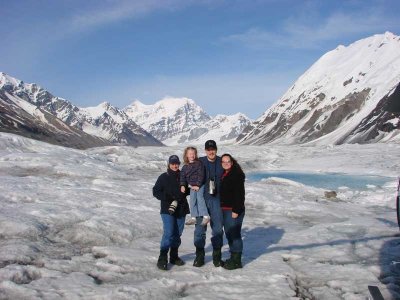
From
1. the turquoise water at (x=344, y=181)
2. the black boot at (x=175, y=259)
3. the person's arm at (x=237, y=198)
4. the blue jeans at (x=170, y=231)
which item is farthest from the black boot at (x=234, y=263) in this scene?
the turquoise water at (x=344, y=181)

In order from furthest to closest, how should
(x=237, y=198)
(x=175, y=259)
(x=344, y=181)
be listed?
(x=344, y=181), (x=175, y=259), (x=237, y=198)

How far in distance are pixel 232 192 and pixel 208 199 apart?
0.52m

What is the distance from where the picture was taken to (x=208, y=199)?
30.5 feet

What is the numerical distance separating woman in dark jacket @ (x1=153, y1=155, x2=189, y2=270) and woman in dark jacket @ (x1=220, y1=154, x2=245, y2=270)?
921 mm

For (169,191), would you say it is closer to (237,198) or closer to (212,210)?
(212,210)

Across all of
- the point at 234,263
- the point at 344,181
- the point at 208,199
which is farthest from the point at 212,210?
the point at 344,181

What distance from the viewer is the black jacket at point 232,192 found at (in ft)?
30.1

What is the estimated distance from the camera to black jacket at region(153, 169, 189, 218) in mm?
9328

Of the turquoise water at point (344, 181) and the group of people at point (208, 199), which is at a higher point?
the turquoise water at point (344, 181)

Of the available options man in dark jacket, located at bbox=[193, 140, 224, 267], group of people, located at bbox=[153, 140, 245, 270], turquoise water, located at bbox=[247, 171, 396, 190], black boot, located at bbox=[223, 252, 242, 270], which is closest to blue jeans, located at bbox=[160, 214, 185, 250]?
group of people, located at bbox=[153, 140, 245, 270]

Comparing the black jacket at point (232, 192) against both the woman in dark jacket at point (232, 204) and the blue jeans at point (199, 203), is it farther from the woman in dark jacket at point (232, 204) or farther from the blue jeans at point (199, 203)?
the blue jeans at point (199, 203)

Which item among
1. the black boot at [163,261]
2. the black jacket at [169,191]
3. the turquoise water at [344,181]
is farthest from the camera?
the turquoise water at [344,181]

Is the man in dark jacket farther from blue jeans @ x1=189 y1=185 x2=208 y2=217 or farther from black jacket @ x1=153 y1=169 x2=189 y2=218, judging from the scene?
black jacket @ x1=153 y1=169 x2=189 y2=218

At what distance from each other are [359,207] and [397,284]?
12.5m
